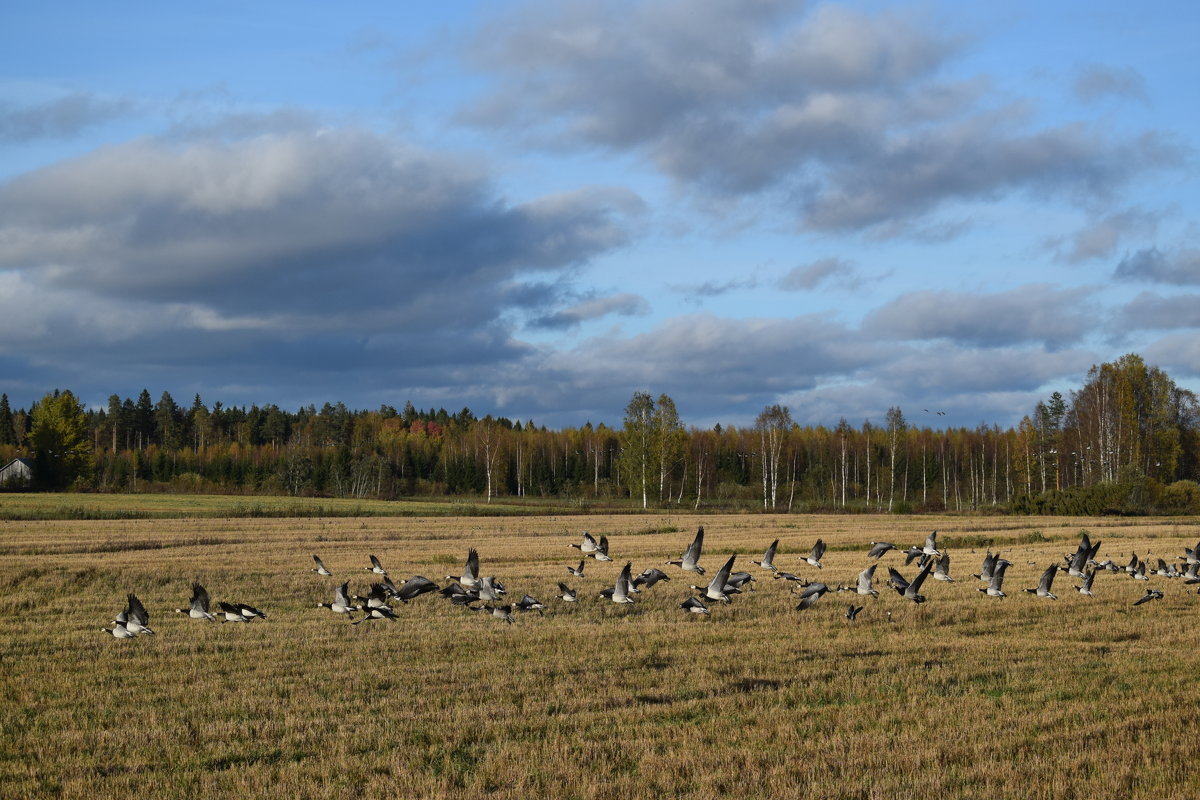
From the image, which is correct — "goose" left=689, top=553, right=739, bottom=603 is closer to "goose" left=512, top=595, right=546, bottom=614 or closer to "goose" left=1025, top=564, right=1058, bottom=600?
"goose" left=512, top=595, right=546, bottom=614

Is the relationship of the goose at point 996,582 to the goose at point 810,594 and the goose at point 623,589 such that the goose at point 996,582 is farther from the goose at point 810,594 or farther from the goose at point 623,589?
the goose at point 623,589

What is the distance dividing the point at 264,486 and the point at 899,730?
131607mm

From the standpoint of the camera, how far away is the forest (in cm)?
9338

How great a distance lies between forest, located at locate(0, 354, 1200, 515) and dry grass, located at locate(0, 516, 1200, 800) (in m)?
58.9

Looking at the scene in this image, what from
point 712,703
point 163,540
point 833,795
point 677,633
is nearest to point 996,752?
point 833,795

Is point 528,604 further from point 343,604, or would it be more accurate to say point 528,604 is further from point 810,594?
point 810,594

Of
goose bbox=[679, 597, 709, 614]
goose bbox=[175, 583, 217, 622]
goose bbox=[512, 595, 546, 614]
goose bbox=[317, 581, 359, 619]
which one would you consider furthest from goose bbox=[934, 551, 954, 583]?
goose bbox=[175, 583, 217, 622]

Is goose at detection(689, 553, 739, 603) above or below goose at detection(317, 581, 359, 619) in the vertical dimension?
above

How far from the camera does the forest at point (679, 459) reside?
93.4m

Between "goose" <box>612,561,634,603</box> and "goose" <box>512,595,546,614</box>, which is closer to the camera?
"goose" <box>512,595,546,614</box>

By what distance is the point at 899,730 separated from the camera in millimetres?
10336

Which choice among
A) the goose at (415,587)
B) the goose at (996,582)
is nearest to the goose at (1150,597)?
the goose at (996,582)

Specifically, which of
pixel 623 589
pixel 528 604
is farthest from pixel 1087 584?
pixel 528 604

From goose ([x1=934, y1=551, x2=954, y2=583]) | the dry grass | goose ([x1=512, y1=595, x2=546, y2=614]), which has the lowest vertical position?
the dry grass
